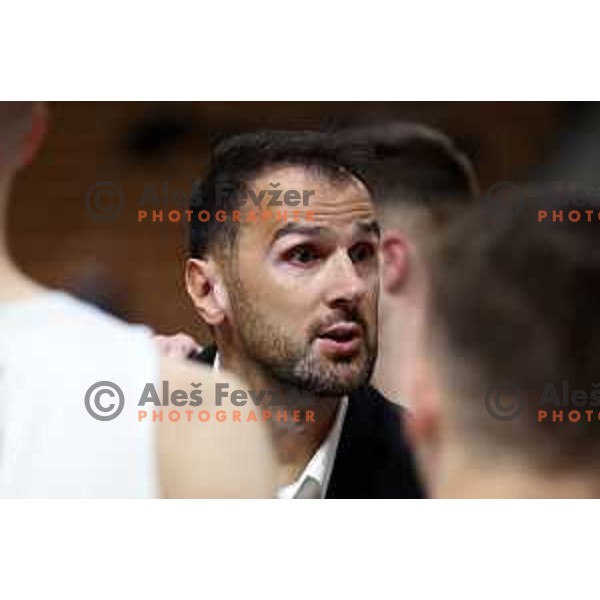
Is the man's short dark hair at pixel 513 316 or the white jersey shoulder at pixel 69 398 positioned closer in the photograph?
the man's short dark hair at pixel 513 316

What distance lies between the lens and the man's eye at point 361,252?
212 cm

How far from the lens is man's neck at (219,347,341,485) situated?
2.16m

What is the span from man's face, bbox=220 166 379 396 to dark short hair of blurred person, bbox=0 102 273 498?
125 millimetres

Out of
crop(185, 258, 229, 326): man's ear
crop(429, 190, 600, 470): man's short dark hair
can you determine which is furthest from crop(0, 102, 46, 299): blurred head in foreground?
crop(429, 190, 600, 470): man's short dark hair

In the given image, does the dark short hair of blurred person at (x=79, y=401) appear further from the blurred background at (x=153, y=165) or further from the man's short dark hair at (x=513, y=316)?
the man's short dark hair at (x=513, y=316)

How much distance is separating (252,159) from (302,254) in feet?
0.66

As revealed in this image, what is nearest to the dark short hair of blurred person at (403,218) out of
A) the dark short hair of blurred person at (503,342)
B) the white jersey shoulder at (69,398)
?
the white jersey shoulder at (69,398)

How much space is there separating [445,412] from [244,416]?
71 cm

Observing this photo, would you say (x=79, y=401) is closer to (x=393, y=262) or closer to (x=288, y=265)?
(x=288, y=265)

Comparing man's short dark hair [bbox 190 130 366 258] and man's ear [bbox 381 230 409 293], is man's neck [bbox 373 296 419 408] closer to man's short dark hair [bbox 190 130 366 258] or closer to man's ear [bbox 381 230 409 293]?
man's ear [bbox 381 230 409 293]

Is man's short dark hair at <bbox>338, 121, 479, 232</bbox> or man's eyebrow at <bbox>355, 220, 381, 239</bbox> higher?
man's short dark hair at <bbox>338, 121, 479, 232</bbox>
